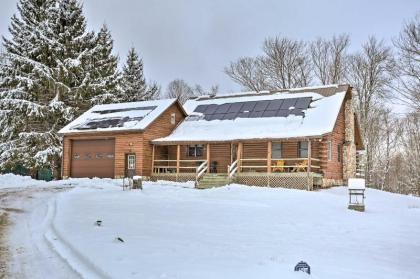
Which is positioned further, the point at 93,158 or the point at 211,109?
the point at 211,109

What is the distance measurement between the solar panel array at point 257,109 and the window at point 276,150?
1.87 m

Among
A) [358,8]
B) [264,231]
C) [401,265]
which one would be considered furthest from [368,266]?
[358,8]

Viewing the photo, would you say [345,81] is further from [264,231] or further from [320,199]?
[264,231]

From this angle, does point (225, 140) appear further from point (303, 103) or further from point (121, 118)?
point (121, 118)

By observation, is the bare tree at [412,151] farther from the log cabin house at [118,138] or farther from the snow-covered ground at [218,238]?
the snow-covered ground at [218,238]

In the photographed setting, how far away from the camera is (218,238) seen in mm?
9430

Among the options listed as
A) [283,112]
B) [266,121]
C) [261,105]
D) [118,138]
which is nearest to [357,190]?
[266,121]

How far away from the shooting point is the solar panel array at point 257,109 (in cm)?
2750

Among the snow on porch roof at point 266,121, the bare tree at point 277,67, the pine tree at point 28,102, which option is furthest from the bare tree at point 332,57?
the pine tree at point 28,102

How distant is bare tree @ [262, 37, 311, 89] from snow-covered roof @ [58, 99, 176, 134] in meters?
17.0

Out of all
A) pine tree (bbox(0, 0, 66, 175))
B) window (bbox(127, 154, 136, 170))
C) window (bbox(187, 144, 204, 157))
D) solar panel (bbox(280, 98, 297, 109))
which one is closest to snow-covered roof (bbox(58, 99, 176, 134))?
window (bbox(127, 154, 136, 170))

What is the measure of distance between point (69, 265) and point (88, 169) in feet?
77.3

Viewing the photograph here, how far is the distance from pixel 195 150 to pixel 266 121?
17.5 feet

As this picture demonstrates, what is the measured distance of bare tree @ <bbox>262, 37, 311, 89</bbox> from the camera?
143 feet
